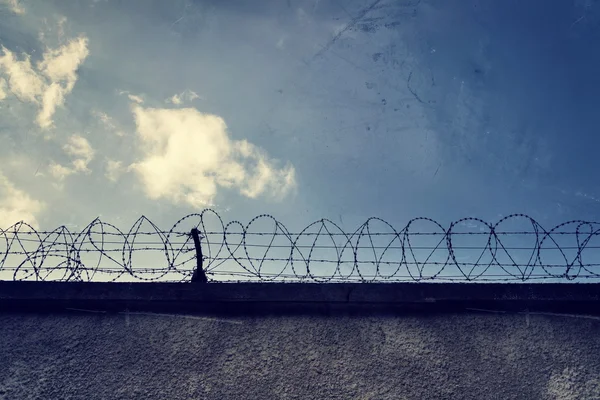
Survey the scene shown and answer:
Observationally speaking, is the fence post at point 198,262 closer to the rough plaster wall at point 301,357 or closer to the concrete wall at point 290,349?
the concrete wall at point 290,349

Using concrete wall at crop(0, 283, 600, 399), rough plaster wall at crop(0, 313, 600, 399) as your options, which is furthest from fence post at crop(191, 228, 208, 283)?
rough plaster wall at crop(0, 313, 600, 399)

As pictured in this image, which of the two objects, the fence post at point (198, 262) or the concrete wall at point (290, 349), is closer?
the concrete wall at point (290, 349)

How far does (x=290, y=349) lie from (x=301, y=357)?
0.14m

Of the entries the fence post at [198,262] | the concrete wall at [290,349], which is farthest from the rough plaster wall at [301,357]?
the fence post at [198,262]

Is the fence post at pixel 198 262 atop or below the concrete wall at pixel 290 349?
→ atop

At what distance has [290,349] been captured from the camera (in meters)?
4.12

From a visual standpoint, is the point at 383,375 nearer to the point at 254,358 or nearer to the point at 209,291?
the point at 254,358

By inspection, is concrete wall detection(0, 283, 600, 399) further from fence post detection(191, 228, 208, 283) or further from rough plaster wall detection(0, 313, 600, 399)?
fence post detection(191, 228, 208, 283)

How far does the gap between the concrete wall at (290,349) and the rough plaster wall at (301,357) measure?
1 cm

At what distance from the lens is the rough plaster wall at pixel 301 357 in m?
3.90

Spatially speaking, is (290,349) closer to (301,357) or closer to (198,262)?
(301,357)

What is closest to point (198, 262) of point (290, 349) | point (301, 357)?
point (290, 349)

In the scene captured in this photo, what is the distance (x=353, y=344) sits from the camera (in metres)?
4.14

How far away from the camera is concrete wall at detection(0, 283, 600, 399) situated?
3.91 m
